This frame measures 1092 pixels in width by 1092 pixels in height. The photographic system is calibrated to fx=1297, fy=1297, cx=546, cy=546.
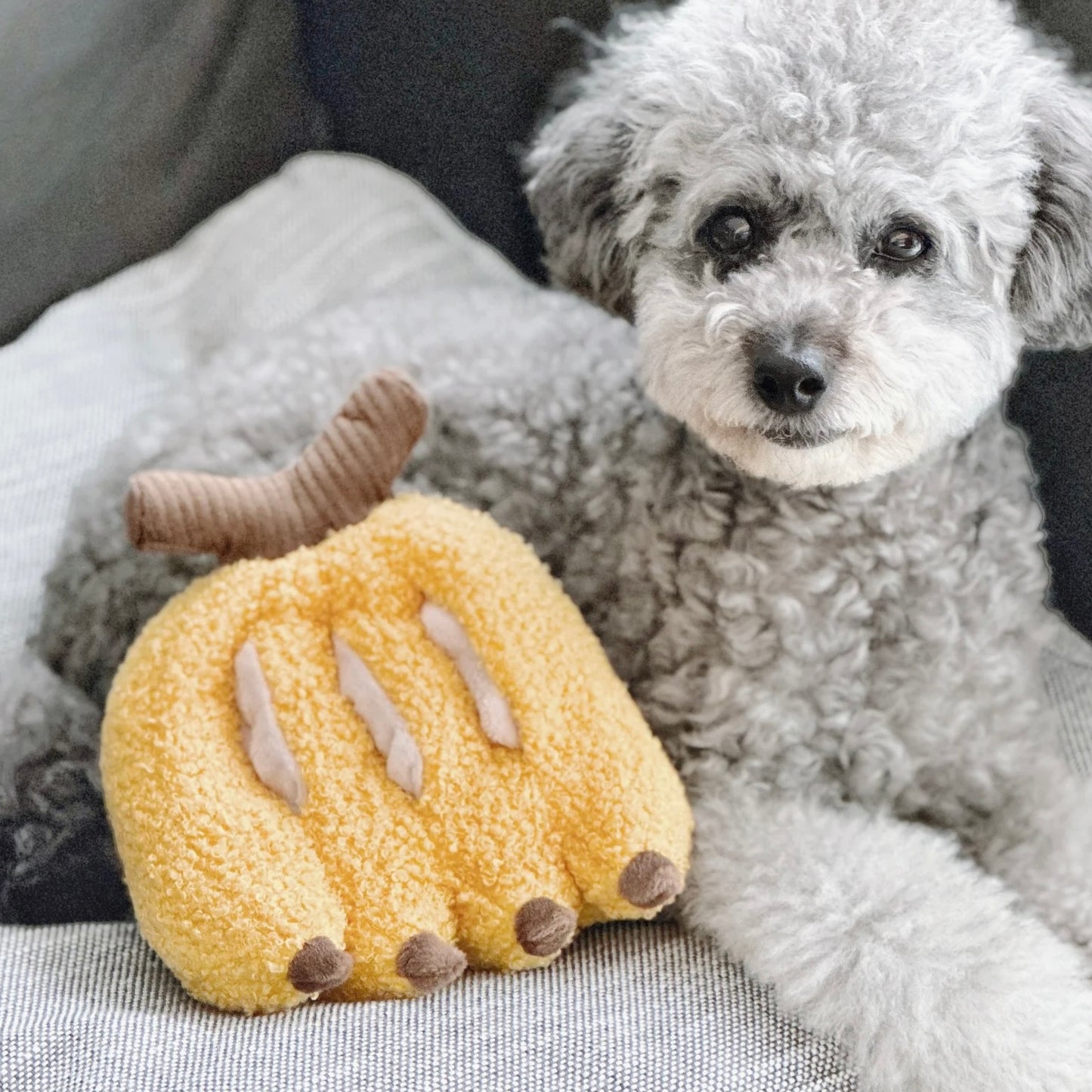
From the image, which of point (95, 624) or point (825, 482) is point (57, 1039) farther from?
point (825, 482)

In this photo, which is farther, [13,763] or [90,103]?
[90,103]

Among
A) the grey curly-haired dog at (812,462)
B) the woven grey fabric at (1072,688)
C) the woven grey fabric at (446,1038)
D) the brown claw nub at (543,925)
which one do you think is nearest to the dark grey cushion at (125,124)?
the grey curly-haired dog at (812,462)

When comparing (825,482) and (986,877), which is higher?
(825,482)

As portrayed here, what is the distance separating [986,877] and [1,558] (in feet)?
2.95

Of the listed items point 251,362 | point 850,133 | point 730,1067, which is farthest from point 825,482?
point 251,362

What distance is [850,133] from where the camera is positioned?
0.84 meters

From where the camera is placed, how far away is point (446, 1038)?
826mm

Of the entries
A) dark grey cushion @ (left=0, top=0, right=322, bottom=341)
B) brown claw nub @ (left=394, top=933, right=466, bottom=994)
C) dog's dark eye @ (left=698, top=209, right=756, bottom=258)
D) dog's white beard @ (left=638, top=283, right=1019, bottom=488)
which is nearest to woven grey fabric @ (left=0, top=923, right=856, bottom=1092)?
brown claw nub @ (left=394, top=933, right=466, bottom=994)

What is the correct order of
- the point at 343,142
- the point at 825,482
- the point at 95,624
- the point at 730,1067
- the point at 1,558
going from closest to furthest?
the point at 730,1067 → the point at 825,482 → the point at 95,624 → the point at 1,558 → the point at 343,142

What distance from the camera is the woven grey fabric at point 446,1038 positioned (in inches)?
31.4

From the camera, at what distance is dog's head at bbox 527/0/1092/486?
84 cm

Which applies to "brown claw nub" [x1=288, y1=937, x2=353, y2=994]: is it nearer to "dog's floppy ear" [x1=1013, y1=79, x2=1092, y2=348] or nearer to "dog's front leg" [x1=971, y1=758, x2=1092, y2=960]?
"dog's front leg" [x1=971, y1=758, x2=1092, y2=960]

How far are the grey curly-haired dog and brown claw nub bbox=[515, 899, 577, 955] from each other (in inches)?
4.8

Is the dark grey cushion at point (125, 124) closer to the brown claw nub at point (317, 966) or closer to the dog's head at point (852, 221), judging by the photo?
the dog's head at point (852, 221)
